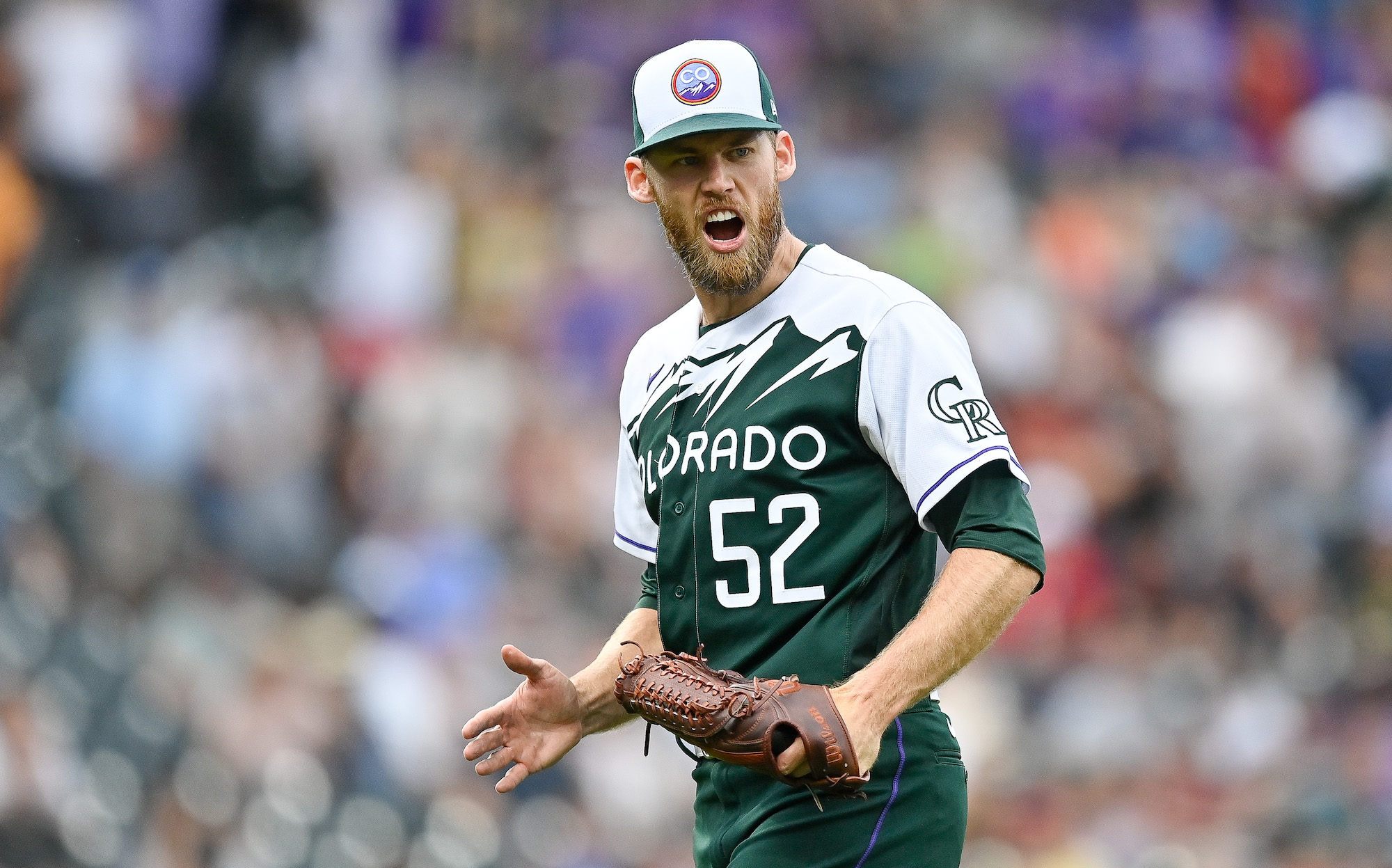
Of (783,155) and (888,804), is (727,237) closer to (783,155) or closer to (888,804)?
(783,155)

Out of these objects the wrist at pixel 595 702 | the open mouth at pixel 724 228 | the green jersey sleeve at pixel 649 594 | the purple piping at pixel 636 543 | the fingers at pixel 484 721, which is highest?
the open mouth at pixel 724 228

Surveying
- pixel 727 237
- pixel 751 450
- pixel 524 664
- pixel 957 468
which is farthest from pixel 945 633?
pixel 727 237

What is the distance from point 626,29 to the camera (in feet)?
46.9

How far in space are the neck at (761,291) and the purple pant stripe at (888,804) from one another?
101 centimetres

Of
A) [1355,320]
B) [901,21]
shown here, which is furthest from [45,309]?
[1355,320]

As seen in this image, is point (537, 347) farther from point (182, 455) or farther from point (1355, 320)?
point (1355, 320)

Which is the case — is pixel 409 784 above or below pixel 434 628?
below

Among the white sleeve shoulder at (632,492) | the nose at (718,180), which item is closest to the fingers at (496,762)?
the white sleeve shoulder at (632,492)

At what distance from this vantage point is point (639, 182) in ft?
14.2

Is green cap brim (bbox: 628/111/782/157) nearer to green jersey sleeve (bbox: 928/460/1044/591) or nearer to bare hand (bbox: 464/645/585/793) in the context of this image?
green jersey sleeve (bbox: 928/460/1044/591)

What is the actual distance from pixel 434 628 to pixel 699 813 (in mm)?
6100

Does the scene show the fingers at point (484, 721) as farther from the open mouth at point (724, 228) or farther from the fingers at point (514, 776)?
the open mouth at point (724, 228)

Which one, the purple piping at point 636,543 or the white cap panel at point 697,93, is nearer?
the white cap panel at point 697,93

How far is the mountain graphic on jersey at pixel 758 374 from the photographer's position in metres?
3.96
